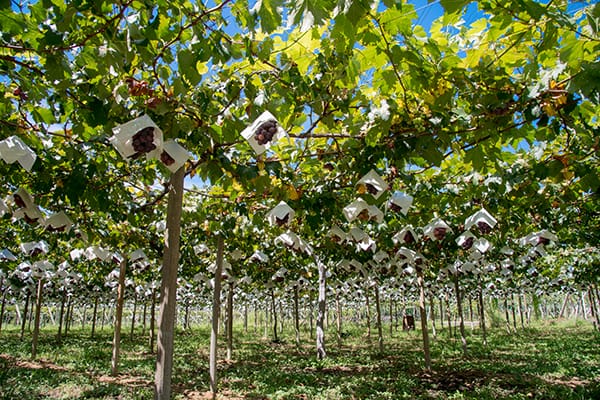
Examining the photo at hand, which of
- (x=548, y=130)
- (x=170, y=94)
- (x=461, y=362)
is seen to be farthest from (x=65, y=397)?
(x=461, y=362)

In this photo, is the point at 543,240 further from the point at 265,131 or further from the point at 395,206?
the point at 265,131

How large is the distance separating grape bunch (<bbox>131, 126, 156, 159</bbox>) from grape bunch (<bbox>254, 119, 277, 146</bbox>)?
1.87 ft

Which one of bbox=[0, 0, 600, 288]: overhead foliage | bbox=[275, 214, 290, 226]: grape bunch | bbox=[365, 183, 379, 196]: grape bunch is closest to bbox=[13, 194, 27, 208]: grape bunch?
bbox=[0, 0, 600, 288]: overhead foliage

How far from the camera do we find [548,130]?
3.49 metres

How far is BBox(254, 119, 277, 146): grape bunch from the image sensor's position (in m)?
2.17

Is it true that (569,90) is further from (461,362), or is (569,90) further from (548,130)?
(461,362)

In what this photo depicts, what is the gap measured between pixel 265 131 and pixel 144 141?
662 mm

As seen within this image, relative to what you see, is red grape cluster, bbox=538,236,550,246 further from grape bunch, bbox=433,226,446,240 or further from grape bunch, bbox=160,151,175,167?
grape bunch, bbox=160,151,175,167

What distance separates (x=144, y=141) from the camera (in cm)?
214

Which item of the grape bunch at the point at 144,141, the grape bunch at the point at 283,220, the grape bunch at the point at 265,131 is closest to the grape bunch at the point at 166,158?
the grape bunch at the point at 144,141

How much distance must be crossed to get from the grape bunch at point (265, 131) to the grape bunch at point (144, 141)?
0.57 m

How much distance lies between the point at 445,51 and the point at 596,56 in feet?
2.88

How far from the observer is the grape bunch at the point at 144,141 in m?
2.12

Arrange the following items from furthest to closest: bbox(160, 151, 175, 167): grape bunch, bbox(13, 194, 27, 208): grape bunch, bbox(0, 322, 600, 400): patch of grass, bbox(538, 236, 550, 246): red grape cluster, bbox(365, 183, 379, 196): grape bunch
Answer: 1. bbox(0, 322, 600, 400): patch of grass
2. bbox(538, 236, 550, 246): red grape cluster
3. bbox(13, 194, 27, 208): grape bunch
4. bbox(365, 183, 379, 196): grape bunch
5. bbox(160, 151, 175, 167): grape bunch
